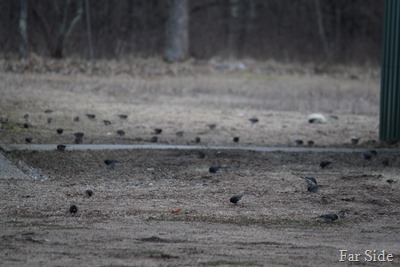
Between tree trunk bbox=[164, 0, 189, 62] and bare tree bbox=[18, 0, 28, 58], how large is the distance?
554 centimetres

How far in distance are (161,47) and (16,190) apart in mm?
21813

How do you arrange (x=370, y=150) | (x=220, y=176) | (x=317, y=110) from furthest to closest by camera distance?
(x=317, y=110) → (x=370, y=150) → (x=220, y=176)

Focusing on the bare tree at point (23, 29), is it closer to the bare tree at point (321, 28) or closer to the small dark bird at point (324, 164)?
the bare tree at point (321, 28)

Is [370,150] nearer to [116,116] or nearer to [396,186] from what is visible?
[396,186]

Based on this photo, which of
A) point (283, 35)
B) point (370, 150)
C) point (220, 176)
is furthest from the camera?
point (283, 35)

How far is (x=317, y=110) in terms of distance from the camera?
21.5 m

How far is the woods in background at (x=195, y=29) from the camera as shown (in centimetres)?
2711

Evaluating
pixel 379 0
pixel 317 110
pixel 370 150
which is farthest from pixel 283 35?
pixel 370 150

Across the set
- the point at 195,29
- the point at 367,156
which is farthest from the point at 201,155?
the point at 195,29

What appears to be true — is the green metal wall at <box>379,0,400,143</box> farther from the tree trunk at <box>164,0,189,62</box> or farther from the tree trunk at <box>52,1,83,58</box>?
the tree trunk at <box>164,0,189,62</box>

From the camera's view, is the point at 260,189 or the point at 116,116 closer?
the point at 260,189

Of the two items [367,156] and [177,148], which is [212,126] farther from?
Result: [367,156]

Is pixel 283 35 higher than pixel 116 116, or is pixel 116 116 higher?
pixel 283 35

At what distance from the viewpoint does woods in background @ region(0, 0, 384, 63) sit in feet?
88.9
